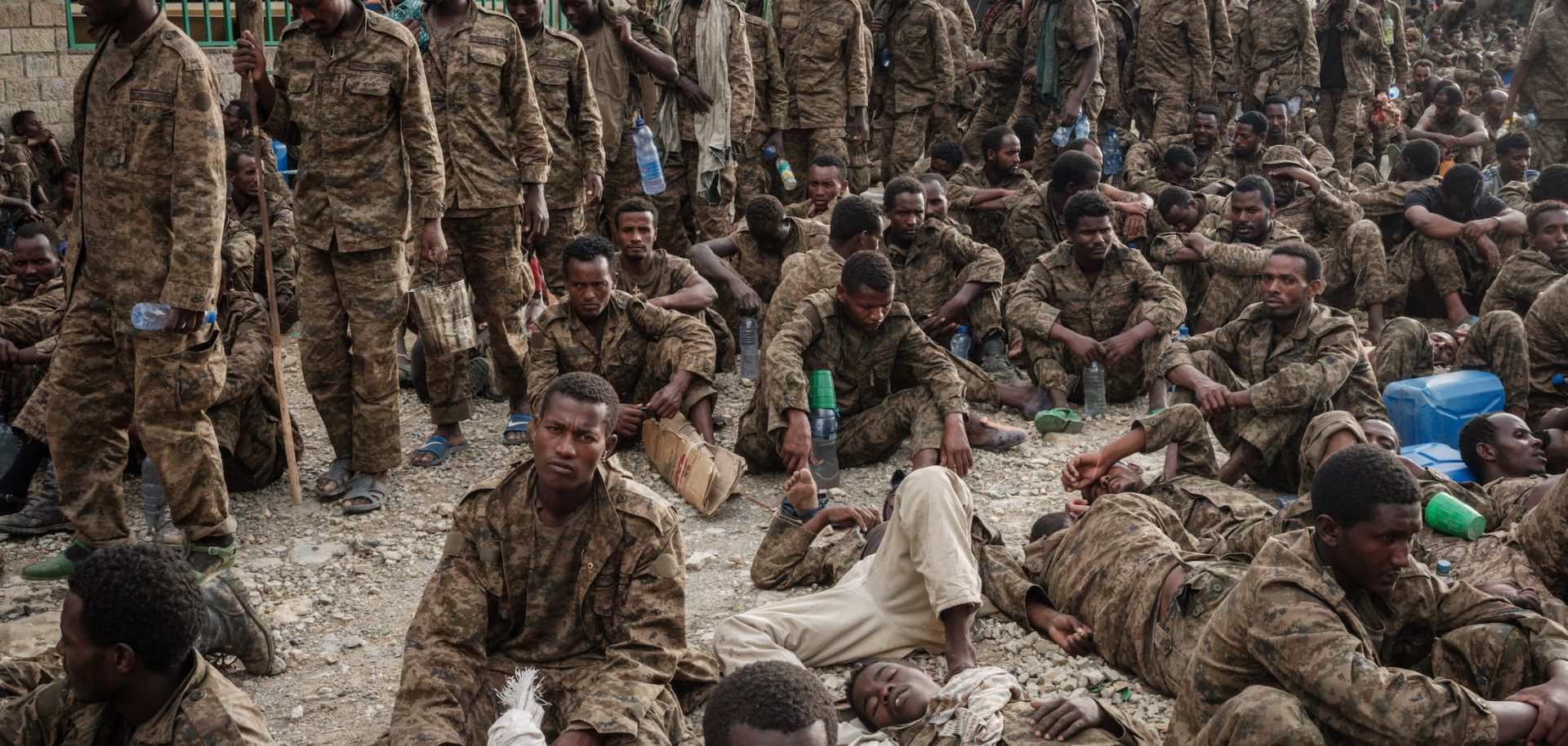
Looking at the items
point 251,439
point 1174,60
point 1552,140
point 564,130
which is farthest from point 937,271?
point 1552,140

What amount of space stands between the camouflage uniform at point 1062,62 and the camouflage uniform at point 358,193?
6.19m

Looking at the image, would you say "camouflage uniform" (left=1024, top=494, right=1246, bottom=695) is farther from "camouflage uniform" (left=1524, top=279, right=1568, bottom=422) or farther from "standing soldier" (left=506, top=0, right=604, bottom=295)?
"standing soldier" (left=506, top=0, right=604, bottom=295)

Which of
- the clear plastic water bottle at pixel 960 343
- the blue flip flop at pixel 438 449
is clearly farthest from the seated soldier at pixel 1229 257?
the blue flip flop at pixel 438 449

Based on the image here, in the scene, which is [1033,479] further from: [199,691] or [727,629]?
[199,691]

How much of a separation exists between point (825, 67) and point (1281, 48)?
209 inches

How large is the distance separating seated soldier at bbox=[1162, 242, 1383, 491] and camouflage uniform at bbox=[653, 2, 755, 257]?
365 cm

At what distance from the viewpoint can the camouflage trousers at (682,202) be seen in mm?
8859

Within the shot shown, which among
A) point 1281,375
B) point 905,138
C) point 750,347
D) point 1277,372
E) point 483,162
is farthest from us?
point 905,138

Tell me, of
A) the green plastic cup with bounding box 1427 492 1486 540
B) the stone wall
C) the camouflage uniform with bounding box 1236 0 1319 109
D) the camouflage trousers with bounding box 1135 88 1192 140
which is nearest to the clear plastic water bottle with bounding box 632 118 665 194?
the stone wall

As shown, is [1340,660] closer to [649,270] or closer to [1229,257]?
[649,270]

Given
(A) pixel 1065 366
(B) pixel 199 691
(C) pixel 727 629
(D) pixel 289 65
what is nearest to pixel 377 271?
(D) pixel 289 65

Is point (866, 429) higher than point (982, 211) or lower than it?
lower

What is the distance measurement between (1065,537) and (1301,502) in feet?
2.56

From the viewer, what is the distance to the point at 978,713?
3.53 m
